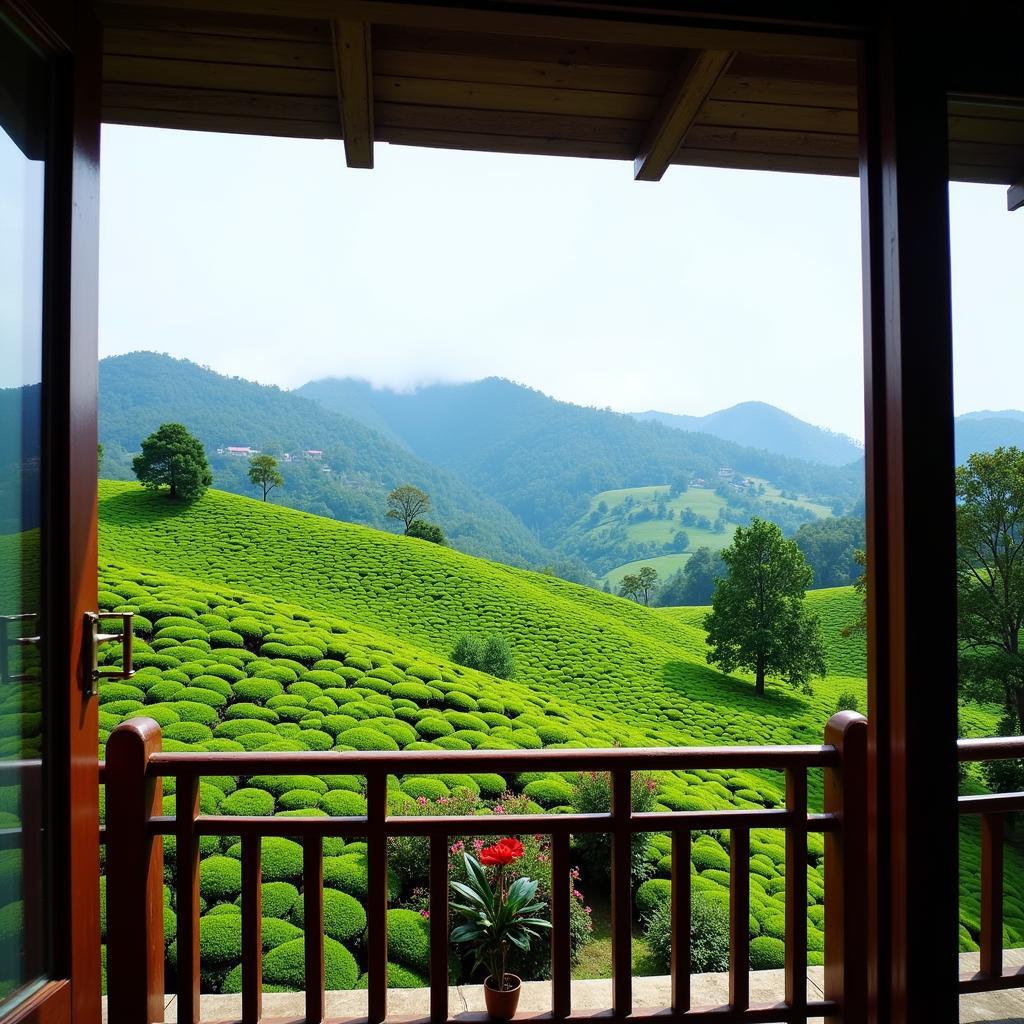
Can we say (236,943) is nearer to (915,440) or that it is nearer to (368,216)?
(915,440)

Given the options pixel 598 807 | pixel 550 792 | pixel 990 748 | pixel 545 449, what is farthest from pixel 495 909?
pixel 545 449

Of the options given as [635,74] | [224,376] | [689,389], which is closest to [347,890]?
[635,74]

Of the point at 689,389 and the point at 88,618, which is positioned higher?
the point at 689,389

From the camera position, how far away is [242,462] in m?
35.6

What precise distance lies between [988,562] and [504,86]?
1.64 metres

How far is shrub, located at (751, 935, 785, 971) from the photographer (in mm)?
6082

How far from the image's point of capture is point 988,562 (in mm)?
2020

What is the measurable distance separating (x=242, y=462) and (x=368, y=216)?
20554mm

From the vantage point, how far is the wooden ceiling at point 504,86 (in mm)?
1025

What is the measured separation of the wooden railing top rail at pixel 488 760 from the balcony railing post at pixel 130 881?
4cm

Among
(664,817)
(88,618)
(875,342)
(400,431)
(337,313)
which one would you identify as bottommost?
(664,817)

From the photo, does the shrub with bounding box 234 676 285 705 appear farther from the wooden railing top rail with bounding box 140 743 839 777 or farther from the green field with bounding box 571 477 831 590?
the green field with bounding box 571 477 831 590

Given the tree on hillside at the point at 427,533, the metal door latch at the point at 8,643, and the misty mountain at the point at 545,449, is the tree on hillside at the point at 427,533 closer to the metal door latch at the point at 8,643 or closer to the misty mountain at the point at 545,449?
the misty mountain at the point at 545,449

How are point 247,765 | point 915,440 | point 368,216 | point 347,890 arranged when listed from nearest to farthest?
point 915,440 < point 247,765 < point 347,890 < point 368,216
